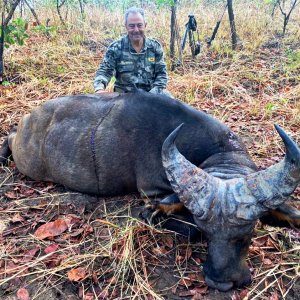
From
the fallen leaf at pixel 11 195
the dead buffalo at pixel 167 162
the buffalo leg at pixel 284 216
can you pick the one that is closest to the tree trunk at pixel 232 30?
the dead buffalo at pixel 167 162

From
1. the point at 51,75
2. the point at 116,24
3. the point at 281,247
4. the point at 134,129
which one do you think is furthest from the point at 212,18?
the point at 281,247

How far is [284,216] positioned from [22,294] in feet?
7.68

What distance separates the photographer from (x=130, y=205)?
14.8ft

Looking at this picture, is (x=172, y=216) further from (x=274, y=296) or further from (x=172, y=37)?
(x=172, y=37)

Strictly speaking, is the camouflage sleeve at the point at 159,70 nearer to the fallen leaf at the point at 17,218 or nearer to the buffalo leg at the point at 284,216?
the fallen leaf at the point at 17,218

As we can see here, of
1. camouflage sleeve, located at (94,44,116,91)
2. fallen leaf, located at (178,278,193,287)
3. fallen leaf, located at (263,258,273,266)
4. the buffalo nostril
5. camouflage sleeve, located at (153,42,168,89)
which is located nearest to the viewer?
the buffalo nostril

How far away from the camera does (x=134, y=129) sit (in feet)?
14.4

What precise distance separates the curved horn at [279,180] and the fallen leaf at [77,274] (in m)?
1.70

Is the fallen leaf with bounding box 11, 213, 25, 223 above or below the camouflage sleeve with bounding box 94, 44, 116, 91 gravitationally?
below

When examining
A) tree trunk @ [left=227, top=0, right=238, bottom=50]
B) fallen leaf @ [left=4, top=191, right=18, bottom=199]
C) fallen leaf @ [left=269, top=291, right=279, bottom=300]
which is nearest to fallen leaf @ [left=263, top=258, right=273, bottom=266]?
fallen leaf @ [left=269, top=291, right=279, bottom=300]

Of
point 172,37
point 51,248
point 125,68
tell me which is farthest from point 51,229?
point 172,37

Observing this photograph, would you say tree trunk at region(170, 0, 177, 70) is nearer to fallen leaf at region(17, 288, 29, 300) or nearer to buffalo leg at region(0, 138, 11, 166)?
buffalo leg at region(0, 138, 11, 166)

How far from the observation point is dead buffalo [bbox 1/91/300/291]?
3.01 meters

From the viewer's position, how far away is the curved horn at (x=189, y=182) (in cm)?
307
